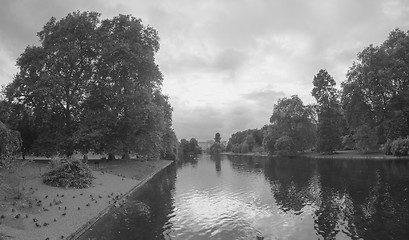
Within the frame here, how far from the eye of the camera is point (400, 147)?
53.7 metres

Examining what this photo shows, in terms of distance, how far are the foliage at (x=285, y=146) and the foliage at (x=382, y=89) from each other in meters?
23.4

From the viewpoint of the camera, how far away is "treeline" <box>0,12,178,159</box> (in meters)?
43.6

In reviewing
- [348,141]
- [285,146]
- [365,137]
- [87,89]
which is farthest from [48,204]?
[285,146]

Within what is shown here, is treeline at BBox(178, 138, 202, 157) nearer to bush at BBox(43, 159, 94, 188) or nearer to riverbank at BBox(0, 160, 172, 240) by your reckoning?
bush at BBox(43, 159, 94, 188)

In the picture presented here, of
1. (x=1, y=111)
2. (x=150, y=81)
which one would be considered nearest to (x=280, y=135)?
(x=150, y=81)

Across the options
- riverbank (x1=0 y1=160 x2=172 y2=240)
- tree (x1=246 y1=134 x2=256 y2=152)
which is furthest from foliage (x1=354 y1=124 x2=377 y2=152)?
tree (x1=246 y1=134 x2=256 y2=152)

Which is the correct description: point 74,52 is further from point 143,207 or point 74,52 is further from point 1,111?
point 143,207

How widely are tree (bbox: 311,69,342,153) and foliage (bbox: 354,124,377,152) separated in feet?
44.9

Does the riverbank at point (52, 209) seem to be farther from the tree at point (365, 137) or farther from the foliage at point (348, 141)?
the foliage at point (348, 141)

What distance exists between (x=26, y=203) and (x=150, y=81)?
3259 centimetres

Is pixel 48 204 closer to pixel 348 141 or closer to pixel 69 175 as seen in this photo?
pixel 69 175

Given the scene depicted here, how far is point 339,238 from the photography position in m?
14.4

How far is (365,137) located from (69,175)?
62.0 m

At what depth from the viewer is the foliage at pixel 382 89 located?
2386 inches
